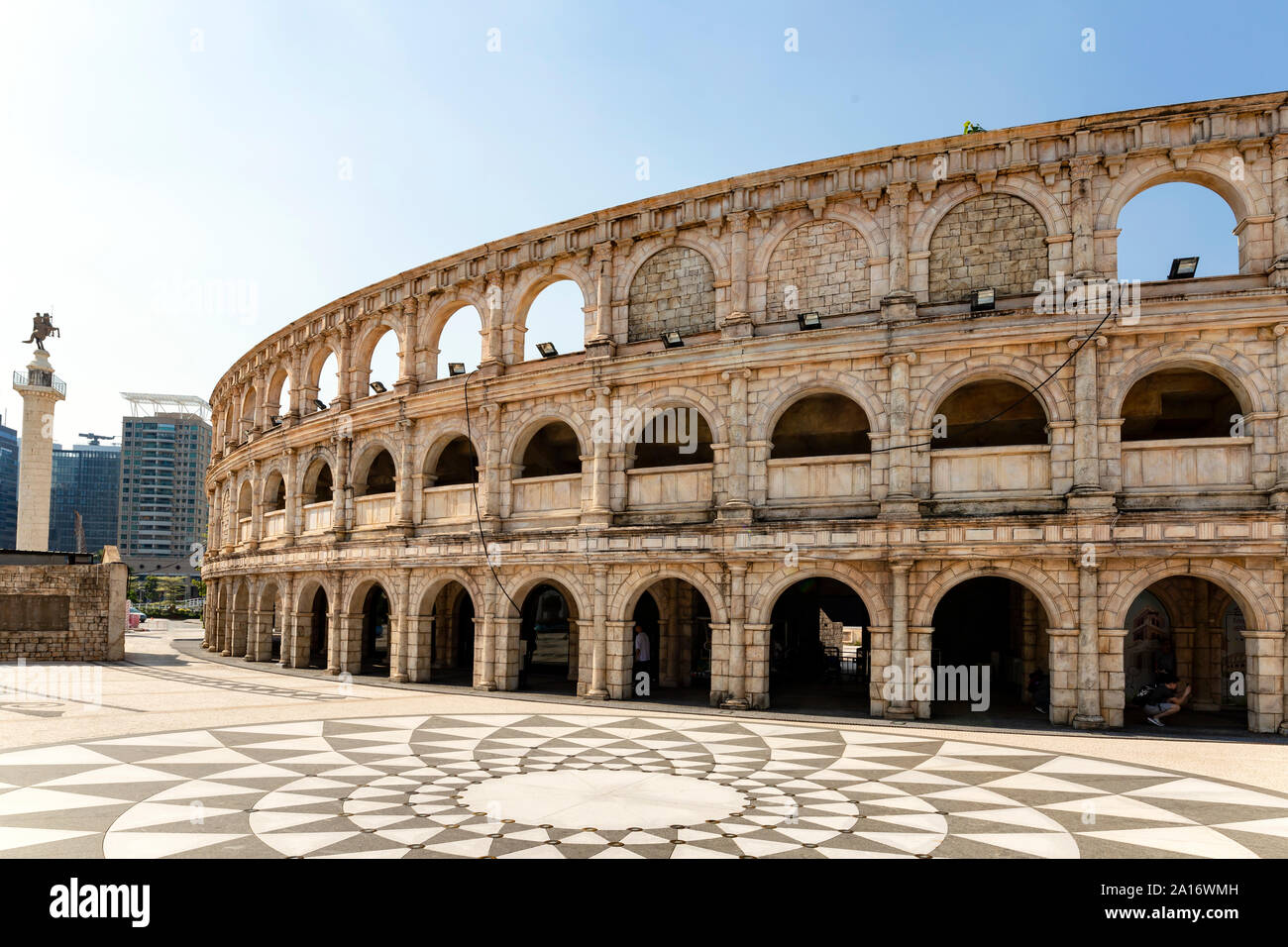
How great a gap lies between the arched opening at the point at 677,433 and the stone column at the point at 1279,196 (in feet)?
37.8

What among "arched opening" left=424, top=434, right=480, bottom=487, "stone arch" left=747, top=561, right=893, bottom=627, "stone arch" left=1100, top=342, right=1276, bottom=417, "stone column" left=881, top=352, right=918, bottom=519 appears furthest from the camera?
"arched opening" left=424, top=434, right=480, bottom=487

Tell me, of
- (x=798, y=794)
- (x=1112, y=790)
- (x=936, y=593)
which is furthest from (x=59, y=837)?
(x=936, y=593)

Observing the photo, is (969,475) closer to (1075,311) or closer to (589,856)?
(1075,311)

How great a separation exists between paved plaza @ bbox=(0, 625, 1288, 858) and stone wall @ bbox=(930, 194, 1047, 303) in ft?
28.8

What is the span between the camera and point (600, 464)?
20203mm

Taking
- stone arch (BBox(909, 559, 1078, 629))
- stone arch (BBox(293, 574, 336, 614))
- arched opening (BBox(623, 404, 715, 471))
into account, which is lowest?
stone arch (BBox(293, 574, 336, 614))

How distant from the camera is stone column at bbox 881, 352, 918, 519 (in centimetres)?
1697

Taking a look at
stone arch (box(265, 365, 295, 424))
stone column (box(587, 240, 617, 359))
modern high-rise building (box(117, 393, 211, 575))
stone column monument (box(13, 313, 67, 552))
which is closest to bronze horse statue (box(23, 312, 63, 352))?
stone column monument (box(13, 313, 67, 552))

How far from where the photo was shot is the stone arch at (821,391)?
693 inches

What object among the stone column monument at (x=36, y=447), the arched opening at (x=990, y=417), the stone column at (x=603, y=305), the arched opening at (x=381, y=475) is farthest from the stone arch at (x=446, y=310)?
the stone column monument at (x=36, y=447)

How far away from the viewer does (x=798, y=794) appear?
32.9ft

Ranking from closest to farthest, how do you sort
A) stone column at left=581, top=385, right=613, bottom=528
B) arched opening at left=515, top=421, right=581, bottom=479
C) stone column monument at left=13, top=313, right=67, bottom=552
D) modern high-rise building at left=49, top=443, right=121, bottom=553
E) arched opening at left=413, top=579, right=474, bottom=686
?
1. stone column at left=581, top=385, right=613, bottom=528
2. arched opening at left=515, top=421, right=581, bottom=479
3. arched opening at left=413, top=579, right=474, bottom=686
4. stone column monument at left=13, top=313, right=67, bottom=552
5. modern high-rise building at left=49, top=443, right=121, bottom=553

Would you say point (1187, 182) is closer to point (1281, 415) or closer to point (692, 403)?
point (1281, 415)

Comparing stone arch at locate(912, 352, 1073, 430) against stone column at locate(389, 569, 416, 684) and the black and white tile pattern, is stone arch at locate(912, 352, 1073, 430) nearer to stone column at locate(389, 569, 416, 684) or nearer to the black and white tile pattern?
the black and white tile pattern
